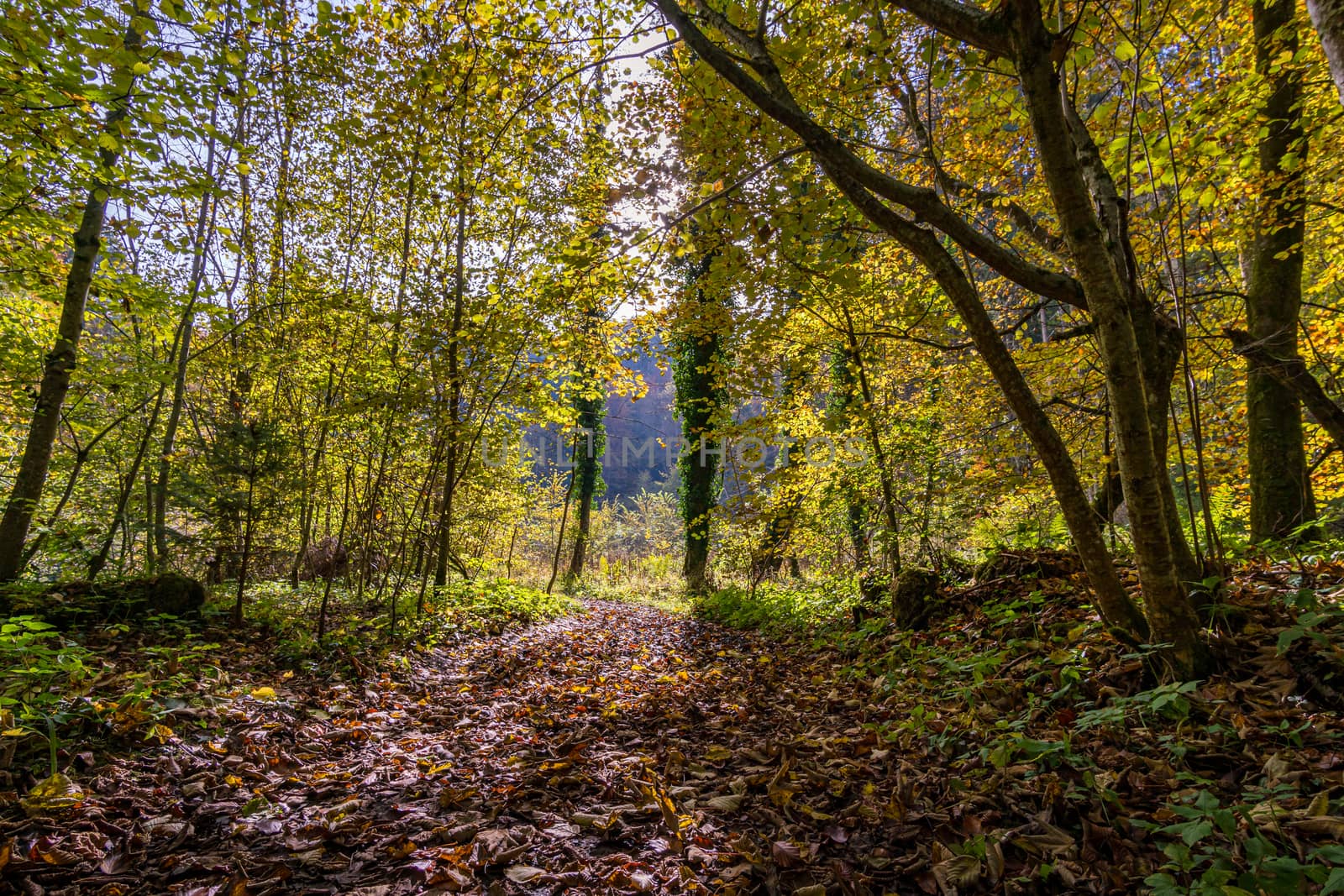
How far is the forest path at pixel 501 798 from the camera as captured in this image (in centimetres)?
201

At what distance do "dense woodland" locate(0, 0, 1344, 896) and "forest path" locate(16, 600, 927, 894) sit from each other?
0.03 m

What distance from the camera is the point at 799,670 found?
16.1 ft

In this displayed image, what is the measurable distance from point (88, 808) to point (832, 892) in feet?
10.2

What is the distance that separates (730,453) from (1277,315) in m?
5.29

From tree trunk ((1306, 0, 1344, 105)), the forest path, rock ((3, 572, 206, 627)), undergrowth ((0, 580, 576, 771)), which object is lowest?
the forest path

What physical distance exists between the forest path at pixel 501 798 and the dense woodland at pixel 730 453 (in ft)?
0.09

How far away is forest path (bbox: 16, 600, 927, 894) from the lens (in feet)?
6.59

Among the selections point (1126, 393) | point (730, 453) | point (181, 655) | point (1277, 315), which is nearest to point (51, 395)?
point (181, 655)

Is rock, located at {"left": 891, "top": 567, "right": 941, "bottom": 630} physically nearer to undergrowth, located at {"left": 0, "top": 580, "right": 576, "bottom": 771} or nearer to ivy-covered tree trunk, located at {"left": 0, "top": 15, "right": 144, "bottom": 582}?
undergrowth, located at {"left": 0, "top": 580, "right": 576, "bottom": 771}

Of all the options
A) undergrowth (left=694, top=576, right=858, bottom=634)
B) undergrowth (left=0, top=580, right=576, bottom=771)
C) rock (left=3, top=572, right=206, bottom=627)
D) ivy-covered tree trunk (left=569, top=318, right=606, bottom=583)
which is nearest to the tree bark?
undergrowth (left=694, top=576, right=858, bottom=634)

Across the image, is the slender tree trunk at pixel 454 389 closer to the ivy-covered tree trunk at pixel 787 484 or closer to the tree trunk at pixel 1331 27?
the ivy-covered tree trunk at pixel 787 484

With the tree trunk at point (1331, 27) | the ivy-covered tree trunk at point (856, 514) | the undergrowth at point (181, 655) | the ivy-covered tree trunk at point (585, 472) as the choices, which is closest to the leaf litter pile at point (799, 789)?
the undergrowth at point (181, 655)

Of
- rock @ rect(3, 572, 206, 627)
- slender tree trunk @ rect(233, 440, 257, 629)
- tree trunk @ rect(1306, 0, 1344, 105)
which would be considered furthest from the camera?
slender tree trunk @ rect(233, 440, 257, 629)

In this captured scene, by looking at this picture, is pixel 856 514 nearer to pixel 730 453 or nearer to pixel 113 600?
pixel 730 453
